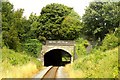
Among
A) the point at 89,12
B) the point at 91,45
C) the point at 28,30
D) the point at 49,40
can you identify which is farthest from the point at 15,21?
the point at 49,40

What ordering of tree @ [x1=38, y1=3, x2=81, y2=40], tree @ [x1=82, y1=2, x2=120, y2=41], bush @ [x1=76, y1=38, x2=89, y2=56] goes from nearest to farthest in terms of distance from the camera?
tree @ [x1=82, y1=2, x2=120, y2=41] < tree @ [x1=38, y1=3, x2=81, y2=40] < bush @ [x1=76, y1=38, x2=89, y2=56]

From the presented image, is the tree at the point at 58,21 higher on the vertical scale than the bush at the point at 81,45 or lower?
higher

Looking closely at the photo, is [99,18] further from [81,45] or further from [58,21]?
[81,45]

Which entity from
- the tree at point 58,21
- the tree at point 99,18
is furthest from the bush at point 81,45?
the tree at point 99,18

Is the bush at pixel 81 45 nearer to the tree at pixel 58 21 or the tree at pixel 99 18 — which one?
the tree at pixel 58 21

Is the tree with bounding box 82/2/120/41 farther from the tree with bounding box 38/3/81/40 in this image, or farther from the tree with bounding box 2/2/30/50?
the tree with bounding box 2/2/30/50

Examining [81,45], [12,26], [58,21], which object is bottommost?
[81,45]

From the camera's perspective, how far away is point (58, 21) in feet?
85.3

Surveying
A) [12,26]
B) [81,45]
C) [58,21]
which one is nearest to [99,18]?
[58,21]

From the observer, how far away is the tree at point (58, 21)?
23.7 meters

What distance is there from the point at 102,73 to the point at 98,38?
16.8 m

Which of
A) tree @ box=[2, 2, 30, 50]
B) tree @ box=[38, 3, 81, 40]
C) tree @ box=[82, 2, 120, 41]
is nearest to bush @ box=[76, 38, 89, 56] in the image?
tree @ box=[38, 3, 81, 40]

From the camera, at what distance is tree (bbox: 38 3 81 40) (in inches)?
934

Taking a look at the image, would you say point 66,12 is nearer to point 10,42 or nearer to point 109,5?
point 109,5
